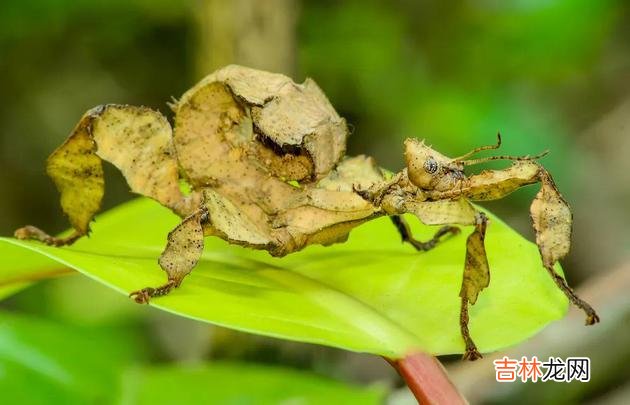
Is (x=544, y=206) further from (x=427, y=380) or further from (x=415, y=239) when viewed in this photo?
(x=427, y=380)

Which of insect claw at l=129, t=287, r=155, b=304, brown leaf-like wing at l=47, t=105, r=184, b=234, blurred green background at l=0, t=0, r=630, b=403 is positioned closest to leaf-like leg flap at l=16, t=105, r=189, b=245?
brown leaf-like wing at l=47, t=105, r=184, b=234

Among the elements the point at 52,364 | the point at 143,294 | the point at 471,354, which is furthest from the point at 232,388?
the point at 471,354

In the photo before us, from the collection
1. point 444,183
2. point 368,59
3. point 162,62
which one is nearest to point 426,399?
point 444,183

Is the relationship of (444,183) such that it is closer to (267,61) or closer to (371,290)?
(371,290)

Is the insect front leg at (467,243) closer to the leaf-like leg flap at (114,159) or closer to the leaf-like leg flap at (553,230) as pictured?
the leaf-like leg flap at (553,230)

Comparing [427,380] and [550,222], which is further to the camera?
[550,222]

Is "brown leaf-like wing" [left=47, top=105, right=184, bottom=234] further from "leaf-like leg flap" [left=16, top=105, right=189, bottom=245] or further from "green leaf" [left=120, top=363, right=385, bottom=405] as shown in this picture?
"green leaf" [left=120, top=363, right=385, bottom=405]
